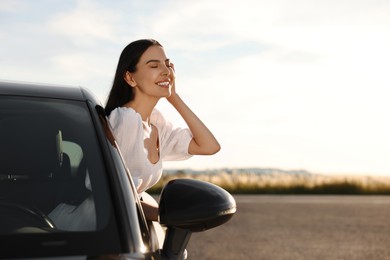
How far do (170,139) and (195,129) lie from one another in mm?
155

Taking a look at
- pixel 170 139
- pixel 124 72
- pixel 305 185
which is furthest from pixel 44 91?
pixel 305 185

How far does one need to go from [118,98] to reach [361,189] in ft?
94.7

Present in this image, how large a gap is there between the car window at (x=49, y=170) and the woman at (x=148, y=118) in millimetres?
287

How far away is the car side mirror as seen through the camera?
2.83 metres

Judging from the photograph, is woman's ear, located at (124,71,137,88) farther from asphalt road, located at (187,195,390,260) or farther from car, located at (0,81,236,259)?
asphalt road, located at (187,195,390,260)

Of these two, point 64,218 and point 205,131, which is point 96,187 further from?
point 205,131

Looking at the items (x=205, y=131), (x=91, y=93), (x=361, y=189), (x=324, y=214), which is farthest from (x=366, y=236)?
(x=361, y=189)

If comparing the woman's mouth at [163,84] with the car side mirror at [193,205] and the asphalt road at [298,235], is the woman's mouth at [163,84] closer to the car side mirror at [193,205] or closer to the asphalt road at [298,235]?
the car side mirror at [193,205]

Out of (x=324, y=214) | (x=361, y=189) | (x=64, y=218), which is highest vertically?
(x=64, y=218)

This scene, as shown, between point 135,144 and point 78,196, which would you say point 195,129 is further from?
point 78,196

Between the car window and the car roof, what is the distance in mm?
28

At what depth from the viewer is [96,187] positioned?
2.81 m

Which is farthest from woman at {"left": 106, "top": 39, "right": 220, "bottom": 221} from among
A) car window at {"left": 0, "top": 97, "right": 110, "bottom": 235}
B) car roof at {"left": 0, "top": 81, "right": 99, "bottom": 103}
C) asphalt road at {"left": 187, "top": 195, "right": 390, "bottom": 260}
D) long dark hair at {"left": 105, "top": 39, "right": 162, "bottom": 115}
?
asphalt road at {"left": 187, "top": 195, "right": 390, "bottom": 260}

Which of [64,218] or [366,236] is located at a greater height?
[64,218]
